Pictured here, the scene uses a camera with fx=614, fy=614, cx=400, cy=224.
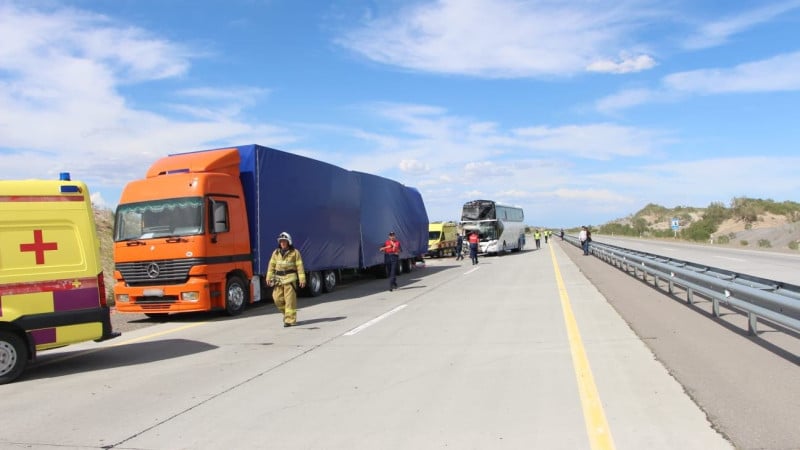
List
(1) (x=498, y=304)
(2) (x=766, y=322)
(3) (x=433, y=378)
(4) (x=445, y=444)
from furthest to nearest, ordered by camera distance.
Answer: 1. (1) (x=498, y=304)
2. (2) (x=766, y=322)
3. (3) (x=433, y=378)
4. (4) (x=445, y=444)

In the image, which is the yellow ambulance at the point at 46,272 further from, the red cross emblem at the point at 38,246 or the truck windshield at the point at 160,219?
the truck windshield at the point at 160,219

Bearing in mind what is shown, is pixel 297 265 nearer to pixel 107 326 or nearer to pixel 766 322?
pixel 107 326

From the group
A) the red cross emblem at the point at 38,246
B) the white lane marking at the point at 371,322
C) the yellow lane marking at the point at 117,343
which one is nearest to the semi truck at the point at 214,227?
the yellow lane marking at the point at 117,343

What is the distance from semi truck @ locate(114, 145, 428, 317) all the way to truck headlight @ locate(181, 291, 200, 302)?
0.02m

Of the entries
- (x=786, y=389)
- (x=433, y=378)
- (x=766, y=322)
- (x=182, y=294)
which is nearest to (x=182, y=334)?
(x=182, y=294)

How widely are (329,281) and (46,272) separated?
1159 cm

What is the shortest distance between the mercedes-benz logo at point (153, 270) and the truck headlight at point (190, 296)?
76 cm

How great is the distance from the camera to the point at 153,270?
12.8 metres

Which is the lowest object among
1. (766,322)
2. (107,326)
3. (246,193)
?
(766,322)

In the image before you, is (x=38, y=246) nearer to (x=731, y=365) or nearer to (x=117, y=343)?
(x=117, y=343)

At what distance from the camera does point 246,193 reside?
14672 millimetres

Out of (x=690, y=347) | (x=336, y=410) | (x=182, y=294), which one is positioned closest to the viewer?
(x=336, y=410)

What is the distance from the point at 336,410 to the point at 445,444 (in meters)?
1.40

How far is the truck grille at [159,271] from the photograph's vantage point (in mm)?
12641
